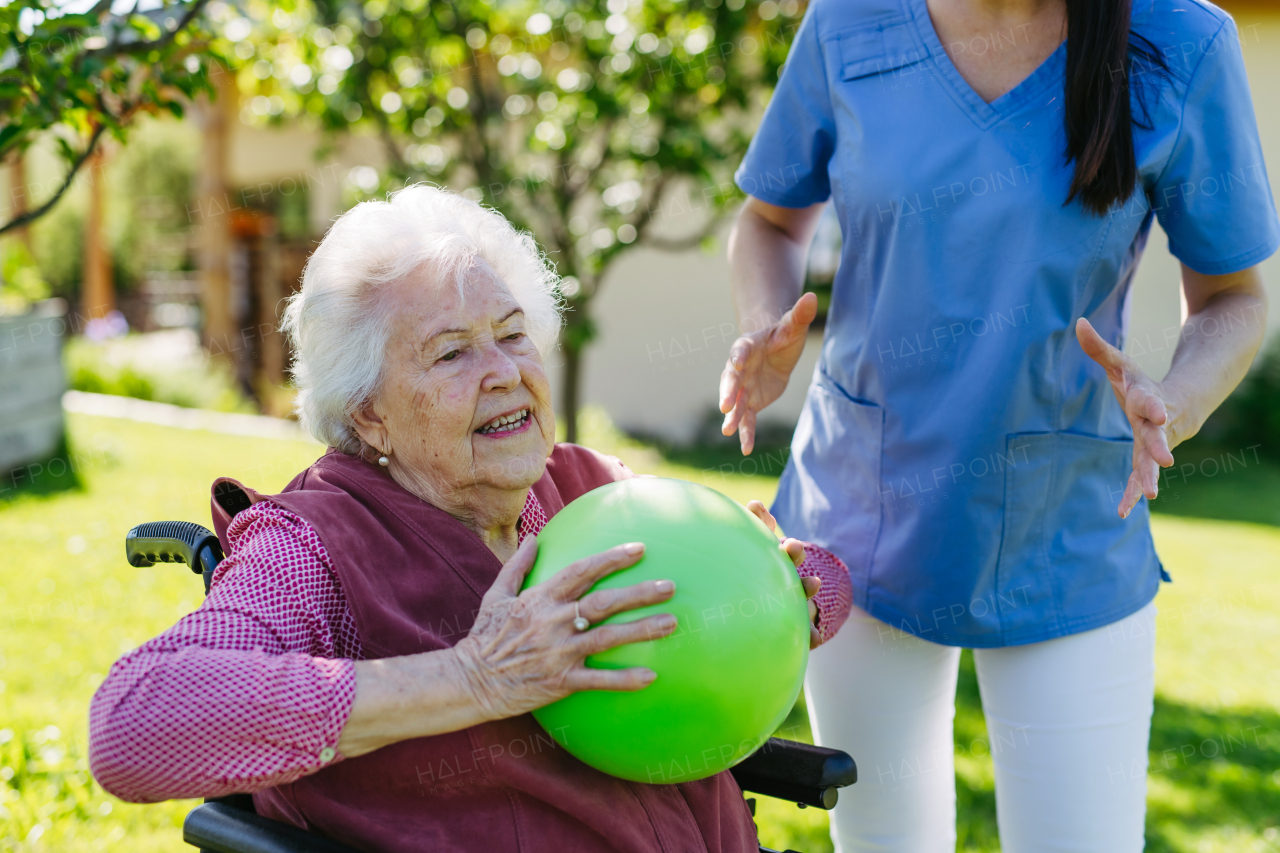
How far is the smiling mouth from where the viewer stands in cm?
181

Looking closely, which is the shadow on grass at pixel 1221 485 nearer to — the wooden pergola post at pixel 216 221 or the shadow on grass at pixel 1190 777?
the shadow on grass at pixel 1190 777

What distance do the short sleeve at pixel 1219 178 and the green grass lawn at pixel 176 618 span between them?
201cm

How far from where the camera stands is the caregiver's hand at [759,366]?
1.89 m

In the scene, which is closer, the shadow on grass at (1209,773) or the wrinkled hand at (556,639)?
the wrinkled hand at (556,639)

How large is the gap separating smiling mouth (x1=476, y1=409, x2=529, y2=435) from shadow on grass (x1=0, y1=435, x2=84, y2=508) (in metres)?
5.80

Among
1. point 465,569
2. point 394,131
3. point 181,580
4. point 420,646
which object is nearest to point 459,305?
point 465,569

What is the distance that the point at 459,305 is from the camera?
5.87 feet

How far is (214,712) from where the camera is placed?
1301 millimetres

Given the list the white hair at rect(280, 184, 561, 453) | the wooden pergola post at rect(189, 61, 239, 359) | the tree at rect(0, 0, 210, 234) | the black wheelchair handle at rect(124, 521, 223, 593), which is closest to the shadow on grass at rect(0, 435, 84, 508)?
the wooden pergola post at rect(189, 61, 239, 359)

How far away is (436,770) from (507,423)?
2.03 ft

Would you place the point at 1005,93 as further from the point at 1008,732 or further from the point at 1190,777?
the point at 1190,777

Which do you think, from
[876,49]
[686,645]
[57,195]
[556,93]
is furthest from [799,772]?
[556,93]

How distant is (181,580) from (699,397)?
5.77m

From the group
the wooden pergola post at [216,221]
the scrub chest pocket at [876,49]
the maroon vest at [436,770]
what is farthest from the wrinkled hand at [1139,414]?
the wooden pergola post at [216,221]
